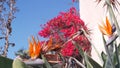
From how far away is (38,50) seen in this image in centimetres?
156

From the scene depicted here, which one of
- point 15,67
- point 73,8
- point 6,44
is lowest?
point 15,67

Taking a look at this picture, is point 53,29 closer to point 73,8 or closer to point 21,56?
point 73,8

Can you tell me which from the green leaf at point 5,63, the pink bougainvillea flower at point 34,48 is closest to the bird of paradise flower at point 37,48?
the pink bougainvillea flower at point 34,48

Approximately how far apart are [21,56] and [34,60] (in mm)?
70

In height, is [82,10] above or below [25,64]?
above

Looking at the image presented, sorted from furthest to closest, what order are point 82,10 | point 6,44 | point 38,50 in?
point 6,44
point 82,10
point 38,50

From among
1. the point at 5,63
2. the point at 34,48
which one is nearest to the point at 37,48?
the point at 34,48

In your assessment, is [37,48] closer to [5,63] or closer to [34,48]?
[34,48]

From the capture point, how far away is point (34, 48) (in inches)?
61.6

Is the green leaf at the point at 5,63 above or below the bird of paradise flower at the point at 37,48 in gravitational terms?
below

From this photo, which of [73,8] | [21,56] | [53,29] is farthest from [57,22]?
[21,56]

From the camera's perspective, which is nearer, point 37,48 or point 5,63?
point 37,48

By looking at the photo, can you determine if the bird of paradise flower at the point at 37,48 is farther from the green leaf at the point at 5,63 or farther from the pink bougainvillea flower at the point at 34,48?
the green leaf at the point at 5,63

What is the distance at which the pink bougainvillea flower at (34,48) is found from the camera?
157 cm
